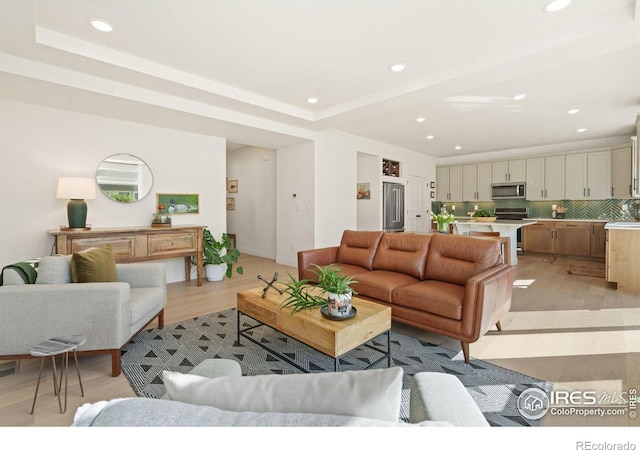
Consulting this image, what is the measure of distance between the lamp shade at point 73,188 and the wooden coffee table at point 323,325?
2.53m

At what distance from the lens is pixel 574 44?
2598 millimetres

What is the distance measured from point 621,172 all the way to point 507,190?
2.07 metres

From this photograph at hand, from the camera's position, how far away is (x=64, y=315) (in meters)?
1.99

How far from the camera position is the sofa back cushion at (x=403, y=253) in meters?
3.09

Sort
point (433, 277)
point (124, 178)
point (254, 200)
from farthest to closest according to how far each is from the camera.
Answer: point (254, 200), point (124, 178), point (433, 277)

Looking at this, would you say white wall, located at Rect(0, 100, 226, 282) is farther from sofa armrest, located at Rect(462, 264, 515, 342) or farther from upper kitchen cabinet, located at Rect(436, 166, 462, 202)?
upper kitchen cabinet, located at Rect(436, 166, 462, 202)

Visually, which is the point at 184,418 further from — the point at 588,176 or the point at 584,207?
the point at 584,207

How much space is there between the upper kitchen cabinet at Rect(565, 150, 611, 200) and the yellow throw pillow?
8.60 metres

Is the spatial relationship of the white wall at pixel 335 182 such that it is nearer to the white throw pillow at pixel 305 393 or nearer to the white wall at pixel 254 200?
the white wall at pixel 254 200

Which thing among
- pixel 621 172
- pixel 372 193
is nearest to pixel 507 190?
pixel 621 172

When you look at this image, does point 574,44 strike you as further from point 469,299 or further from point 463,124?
point 463,124

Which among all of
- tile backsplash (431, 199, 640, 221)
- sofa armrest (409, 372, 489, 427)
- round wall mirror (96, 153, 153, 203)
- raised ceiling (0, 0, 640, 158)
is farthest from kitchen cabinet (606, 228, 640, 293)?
round wall mirror (96, 153, 153, 203)

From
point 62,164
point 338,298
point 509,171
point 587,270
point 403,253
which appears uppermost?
point 509,171


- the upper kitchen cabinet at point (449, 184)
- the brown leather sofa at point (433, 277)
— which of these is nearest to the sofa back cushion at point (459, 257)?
the brown leather sofa at point (433, 277)
